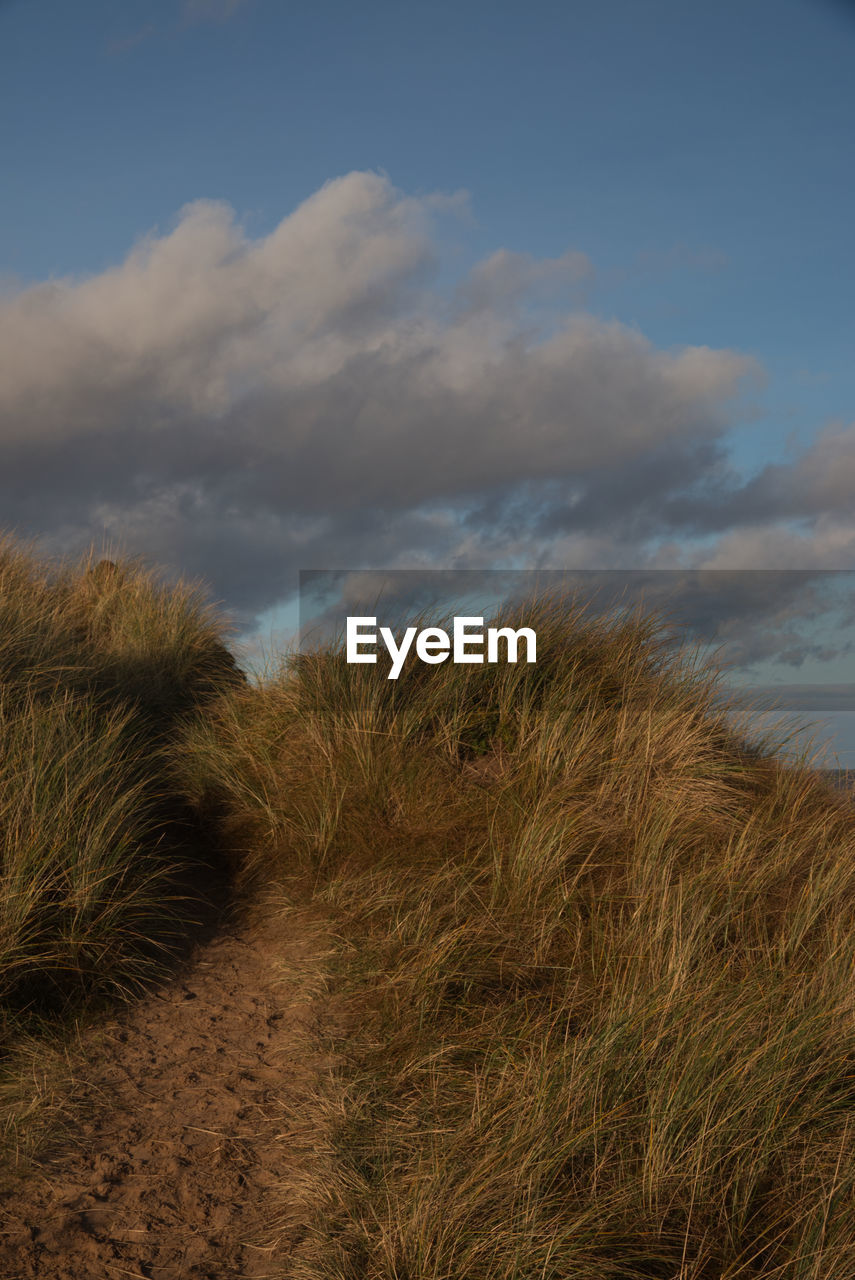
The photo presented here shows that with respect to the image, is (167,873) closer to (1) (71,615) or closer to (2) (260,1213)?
(2) (260,1213)

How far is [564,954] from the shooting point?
405 cm

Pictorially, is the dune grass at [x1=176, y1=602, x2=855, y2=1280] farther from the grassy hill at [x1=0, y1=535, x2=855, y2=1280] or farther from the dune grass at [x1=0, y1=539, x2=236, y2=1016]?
the dune grass at [x1=0, y1=539, x2=236, y2=1016]

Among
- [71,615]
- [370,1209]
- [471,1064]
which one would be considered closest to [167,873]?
[471,1064]

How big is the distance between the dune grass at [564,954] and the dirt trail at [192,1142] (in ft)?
0.75

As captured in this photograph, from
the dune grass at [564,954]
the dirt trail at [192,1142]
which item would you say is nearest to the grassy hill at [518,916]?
the dune grass at [564,954]

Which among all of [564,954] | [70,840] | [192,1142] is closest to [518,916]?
[564,954]

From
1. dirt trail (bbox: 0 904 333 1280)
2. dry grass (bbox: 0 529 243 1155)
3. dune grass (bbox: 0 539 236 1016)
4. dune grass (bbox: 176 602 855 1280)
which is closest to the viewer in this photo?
dune grass (bbox: 176 602 855 1280)

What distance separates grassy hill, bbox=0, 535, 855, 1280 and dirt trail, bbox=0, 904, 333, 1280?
22 centimetres

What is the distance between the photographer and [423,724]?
5957 millimetres

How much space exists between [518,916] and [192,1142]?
1.62 metres

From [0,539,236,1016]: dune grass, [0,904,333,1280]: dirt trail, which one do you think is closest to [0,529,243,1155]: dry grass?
[0,539,236,1016]: dune grass

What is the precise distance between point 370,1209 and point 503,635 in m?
4.46

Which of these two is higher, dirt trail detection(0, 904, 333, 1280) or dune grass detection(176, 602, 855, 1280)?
dune grass detection(176, 602, 855, 1280)

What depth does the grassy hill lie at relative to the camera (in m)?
2.65
